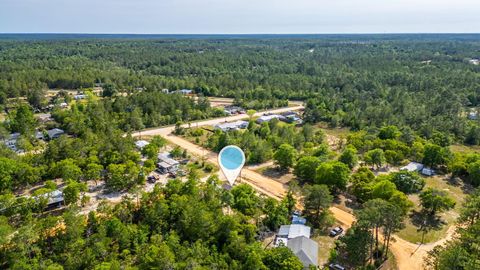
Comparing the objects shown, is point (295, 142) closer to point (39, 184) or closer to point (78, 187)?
point (78, 187)

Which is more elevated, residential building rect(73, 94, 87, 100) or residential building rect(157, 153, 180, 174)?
residential building rect(73, 94, 87, 100)

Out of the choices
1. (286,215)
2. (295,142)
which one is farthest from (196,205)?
(295,142)

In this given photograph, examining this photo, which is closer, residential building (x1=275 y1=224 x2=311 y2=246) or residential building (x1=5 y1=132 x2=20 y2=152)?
residential building (x1=275 y1=224 x2=311 y2=246)

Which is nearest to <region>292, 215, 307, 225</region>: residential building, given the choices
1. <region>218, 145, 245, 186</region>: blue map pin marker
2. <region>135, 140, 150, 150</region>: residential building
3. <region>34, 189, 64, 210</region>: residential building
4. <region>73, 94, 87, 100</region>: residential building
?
<region>218, 145, 245, 186</region>: blue map pin marker

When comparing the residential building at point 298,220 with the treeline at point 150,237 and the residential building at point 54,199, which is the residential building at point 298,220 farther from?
the residential building at point 54,199

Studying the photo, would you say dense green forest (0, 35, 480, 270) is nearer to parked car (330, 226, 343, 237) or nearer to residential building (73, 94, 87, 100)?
parked car (330, 226, 343, 237)

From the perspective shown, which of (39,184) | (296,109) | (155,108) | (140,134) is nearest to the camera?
(39,184)

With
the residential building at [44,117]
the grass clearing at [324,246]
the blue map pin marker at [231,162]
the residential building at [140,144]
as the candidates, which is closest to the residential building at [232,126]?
the residential building at [140,144]
